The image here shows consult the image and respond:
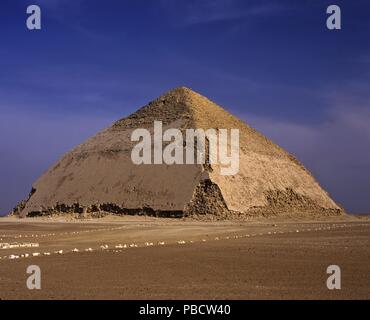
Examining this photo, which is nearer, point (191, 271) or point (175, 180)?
point (191, 271)

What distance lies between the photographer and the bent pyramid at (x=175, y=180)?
46.1 meters

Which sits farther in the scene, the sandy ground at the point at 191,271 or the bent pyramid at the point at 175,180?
the bent pyramid at the point at 175,180

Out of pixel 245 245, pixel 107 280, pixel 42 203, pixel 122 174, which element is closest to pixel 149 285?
pixel 107 280

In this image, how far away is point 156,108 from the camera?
6066 cm

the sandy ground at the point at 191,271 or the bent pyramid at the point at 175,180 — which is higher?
the bent pyramid at the point at 175,180

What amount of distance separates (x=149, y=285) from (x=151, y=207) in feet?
117

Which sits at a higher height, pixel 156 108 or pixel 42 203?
pixel 156 108

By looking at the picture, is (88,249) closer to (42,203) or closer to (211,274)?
(211,274)

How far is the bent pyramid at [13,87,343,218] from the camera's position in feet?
151

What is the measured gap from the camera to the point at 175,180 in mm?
47438

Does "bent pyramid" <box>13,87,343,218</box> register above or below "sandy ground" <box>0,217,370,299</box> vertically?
above

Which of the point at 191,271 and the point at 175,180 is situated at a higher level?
the point at 175,180
